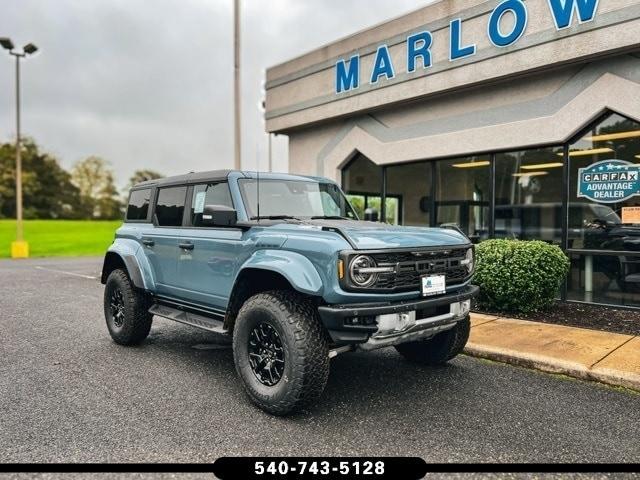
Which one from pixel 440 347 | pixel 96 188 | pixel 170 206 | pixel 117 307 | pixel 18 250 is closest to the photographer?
pixel 440 347

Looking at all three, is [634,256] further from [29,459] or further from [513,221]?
[29,459]

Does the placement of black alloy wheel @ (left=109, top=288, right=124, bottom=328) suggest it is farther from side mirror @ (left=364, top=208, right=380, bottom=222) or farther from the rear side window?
side mirror @ (left=364, top=208, right=380, bottom=222)

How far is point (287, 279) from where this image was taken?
11.9 feet

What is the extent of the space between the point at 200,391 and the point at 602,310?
6.53m

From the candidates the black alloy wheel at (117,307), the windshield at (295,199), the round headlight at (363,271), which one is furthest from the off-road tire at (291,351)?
the black alloy wheel at (117,307)

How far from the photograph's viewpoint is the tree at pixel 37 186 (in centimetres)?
6700

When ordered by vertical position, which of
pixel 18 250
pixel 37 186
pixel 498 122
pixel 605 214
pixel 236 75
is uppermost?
pixel 37 186

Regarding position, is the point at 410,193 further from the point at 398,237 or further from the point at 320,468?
the point at 320,468

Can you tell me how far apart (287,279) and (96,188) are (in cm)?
9451

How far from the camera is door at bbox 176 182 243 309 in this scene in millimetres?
4383

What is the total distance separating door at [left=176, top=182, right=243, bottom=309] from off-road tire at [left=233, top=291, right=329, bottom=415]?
586 millimetres

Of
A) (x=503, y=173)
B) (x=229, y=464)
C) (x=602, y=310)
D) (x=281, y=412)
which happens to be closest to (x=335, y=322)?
(x=281, y=412)

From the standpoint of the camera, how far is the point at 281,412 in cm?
363

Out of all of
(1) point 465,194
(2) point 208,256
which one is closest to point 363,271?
(2) point 208,256
